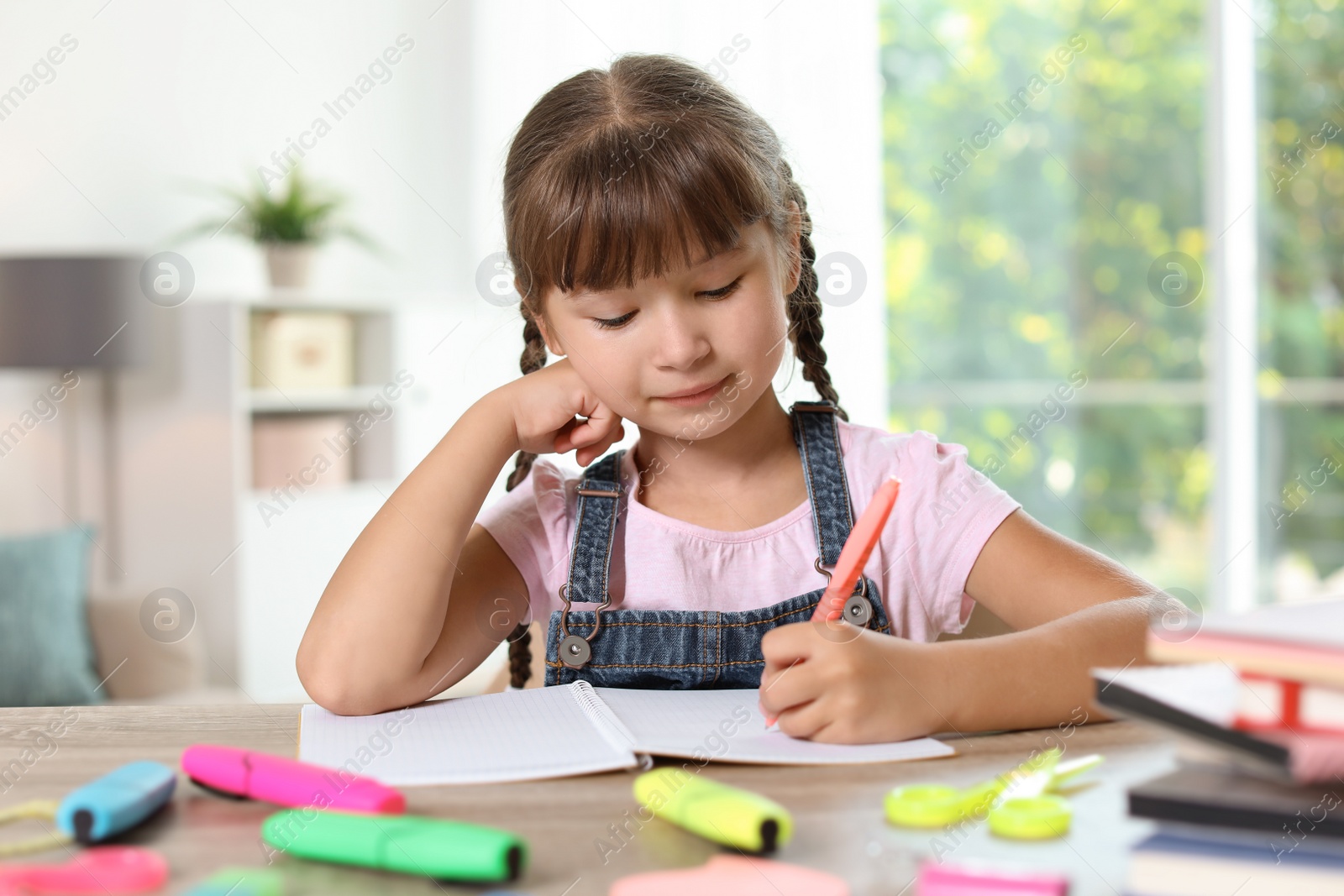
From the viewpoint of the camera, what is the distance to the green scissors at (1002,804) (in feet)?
1.58

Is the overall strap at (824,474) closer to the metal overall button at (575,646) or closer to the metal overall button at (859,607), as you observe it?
the metal overall button at (859,607)

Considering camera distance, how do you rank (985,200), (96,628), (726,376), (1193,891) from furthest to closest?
(985,200) < (96,628) < (726,376) < (1193,891)

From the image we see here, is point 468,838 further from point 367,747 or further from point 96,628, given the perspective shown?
point 96,628

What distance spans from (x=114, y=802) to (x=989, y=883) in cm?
37

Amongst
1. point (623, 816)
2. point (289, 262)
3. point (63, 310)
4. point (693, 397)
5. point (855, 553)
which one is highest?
point (289, 262)

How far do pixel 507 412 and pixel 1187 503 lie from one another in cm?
320

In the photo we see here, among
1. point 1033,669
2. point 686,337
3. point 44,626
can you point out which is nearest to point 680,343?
point 686,337

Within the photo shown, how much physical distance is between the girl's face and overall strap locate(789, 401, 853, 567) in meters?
0.12

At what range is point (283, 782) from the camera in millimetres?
547

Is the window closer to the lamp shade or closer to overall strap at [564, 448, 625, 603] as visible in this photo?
the lamp shade

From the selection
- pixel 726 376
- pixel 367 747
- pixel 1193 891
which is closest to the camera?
pixel 1193 891

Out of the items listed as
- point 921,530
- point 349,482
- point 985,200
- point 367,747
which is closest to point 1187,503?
point 985,200

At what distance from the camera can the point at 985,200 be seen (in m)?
3.72

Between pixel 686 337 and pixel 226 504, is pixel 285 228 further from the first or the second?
pixel 686 337
